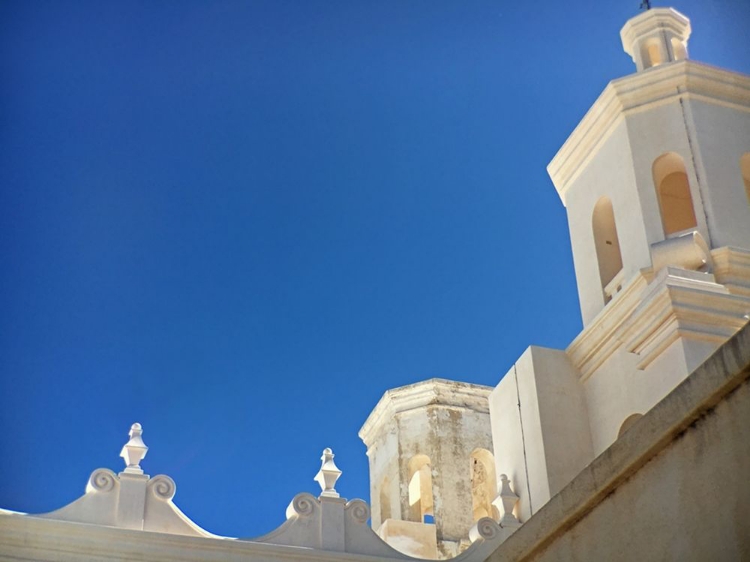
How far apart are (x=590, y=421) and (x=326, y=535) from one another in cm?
383

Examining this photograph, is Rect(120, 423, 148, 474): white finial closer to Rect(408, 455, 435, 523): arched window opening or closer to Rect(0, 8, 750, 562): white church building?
Rect(0, 8, 750, 562): white church building

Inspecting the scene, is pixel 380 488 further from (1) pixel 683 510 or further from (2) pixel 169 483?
(1) pixel 683 510

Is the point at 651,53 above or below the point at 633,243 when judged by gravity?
above

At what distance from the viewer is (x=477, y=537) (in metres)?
12.4

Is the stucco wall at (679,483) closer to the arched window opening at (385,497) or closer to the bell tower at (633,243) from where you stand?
→ the bell tower at (633,243)

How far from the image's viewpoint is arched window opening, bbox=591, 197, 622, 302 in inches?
599

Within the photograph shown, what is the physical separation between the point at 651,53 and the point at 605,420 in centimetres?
522

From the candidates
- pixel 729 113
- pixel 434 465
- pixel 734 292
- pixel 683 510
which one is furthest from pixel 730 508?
pixel 434 465

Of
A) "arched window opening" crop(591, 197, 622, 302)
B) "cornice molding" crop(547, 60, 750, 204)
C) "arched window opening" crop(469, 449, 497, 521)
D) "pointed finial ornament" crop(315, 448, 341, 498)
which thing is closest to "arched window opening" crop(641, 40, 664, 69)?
"cornice molding" crop(547, 60, 750, 204)

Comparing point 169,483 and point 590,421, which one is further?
point 590,421

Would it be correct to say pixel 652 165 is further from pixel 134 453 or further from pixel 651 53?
pixel 134 453

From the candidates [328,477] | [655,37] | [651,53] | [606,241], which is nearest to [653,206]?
→ [606,241]

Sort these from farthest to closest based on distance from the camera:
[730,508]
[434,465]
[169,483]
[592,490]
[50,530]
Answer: [434,465] → [169,483] → [50,530] → [592,490] → [730,508]

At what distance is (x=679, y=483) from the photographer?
19.7 feet
